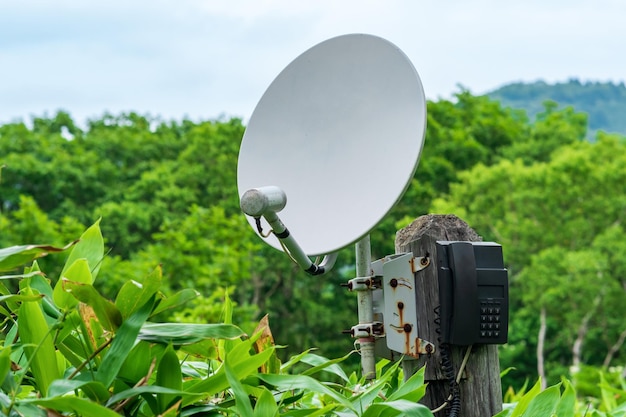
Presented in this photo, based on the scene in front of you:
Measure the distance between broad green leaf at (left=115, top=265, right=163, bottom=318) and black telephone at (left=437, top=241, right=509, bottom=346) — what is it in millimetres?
1058

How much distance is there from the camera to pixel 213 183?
25047mm

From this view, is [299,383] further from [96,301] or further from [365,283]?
[365,283]

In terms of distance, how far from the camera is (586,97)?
9400 cm

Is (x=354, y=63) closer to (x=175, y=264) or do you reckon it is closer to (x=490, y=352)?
(x=490, y=352)

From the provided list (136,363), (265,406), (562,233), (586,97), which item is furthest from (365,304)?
(586,97)

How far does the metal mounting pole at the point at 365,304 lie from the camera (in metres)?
2.72

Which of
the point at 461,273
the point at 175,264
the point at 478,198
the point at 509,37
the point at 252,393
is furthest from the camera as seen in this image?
the point at 509,37

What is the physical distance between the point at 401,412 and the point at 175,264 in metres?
12.8

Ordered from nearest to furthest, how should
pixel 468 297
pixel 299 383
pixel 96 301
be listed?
1. pixel 96 301
2. pixel 299 383
3. pixel 468 297

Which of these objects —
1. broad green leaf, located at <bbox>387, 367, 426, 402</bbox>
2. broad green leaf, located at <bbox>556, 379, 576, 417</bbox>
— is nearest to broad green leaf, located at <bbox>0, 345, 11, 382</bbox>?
broad green leaf, located at <bbox>387, 367, 426, 402</bbox>

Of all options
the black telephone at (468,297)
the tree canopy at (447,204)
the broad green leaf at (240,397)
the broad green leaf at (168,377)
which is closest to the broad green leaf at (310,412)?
the broad green leaf at (240,397)

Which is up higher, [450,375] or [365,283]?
[365,283]

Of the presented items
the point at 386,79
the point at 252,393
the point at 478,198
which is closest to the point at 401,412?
the point at 252,393

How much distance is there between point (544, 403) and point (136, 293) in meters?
1.03
